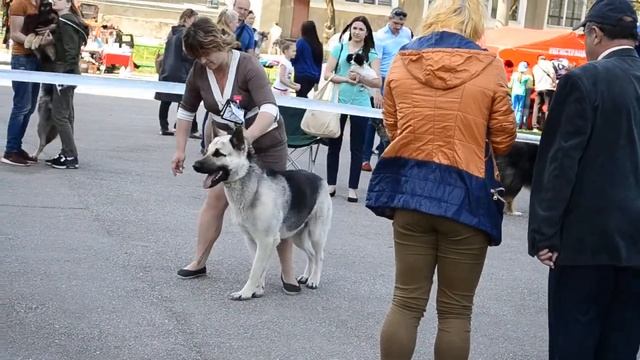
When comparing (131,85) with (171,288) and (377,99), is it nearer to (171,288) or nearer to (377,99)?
(377,99)

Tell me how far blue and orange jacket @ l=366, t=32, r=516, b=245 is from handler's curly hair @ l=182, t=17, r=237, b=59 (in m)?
2.40

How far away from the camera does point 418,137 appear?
4.40 m

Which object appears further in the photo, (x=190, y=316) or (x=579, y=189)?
(x=190, y=316)

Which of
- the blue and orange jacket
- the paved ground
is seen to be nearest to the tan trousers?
the blue and orange jacket

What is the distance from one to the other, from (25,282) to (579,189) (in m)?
4.04

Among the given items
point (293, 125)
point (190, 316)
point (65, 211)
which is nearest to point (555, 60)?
point (293, 125)

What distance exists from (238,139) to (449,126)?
2.53 metres

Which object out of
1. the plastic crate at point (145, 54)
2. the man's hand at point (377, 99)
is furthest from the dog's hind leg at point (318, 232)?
the plastic crate at point (145, 54)

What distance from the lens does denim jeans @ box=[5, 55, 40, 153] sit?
1143cm

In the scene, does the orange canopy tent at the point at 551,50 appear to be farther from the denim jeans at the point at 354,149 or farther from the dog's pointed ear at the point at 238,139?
the dog's pointed ear at the point at 238,139

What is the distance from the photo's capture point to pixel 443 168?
437 centimetres

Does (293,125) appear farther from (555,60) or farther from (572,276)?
(555,60)

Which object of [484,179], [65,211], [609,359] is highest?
[484,179]

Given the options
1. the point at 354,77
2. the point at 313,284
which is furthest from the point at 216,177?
the point at 354,77
